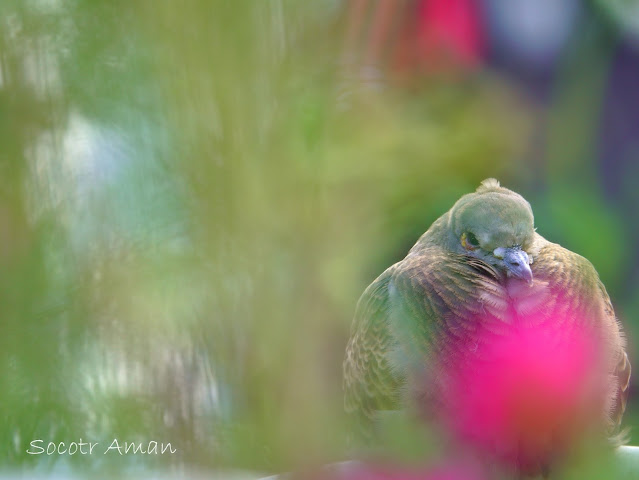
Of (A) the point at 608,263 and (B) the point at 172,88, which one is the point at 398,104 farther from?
(A) the point at 608,263

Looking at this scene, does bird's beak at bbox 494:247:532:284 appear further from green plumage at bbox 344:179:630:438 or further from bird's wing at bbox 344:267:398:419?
bird's wing at bbox 344:267:398:419

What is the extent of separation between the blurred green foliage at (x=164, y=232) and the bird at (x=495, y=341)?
0.28 meters

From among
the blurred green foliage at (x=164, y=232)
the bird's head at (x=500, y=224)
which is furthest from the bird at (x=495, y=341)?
the blurred green foliage at (x=164, y=232)

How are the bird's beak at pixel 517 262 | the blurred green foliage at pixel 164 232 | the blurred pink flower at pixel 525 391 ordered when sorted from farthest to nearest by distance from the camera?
the bird's beak at pixel 517 262 < the blurred pink flower at pixel 525 391 < the blurred green foliage at pixel 164 232

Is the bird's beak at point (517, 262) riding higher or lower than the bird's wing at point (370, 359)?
higher

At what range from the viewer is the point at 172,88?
0.40 meters

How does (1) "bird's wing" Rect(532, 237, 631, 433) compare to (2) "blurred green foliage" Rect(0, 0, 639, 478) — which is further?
(1) "bird's wing" Rect(532, 237, 631, 433)

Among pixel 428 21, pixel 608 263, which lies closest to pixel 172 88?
pixel 428 21

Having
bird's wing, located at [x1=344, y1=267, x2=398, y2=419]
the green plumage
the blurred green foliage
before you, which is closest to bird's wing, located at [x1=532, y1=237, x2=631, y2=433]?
the green plumage

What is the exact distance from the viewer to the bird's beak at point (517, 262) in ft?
2.34

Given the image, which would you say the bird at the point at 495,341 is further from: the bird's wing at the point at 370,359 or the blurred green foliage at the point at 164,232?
the blurred green foliage at the point at 164,232

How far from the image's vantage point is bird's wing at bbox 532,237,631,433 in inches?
28.7

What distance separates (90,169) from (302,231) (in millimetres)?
Answer: 126

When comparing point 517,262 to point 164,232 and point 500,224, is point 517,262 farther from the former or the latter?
point 164,232
